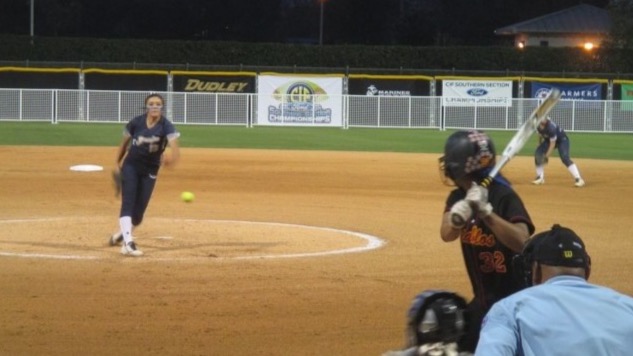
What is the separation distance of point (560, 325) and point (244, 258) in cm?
984

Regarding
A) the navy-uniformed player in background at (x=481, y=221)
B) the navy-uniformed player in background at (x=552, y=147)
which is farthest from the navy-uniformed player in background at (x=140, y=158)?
the navy-uniformed player in background at (x=552, y=147)

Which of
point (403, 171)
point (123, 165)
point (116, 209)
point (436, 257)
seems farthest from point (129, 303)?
point (403, 171)

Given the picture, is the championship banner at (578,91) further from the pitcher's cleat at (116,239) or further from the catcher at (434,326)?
the catcher at (434,326)

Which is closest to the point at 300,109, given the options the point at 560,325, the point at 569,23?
the point at 569,23

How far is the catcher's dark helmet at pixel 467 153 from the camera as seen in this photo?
5520mm

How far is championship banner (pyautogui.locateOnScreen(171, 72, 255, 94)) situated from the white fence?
297cm

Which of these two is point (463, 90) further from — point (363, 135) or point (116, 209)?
point (116, 209)

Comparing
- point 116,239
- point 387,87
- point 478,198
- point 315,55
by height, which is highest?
point 315,55

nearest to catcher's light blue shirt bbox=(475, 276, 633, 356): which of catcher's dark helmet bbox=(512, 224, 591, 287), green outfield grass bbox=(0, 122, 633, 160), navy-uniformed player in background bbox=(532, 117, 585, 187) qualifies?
catcher's dark helmet bbox=(512, 224, 591, 287)

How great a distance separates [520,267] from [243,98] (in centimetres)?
3916

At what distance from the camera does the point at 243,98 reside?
43.5m

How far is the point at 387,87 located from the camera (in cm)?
4734

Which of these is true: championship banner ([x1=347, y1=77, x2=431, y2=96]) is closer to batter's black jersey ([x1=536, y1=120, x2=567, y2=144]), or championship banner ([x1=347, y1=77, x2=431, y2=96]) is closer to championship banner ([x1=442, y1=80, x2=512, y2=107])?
championship banner ([x1=442, y1=80, x2=512, y2=107])

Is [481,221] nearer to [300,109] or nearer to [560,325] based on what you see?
[560,325]
